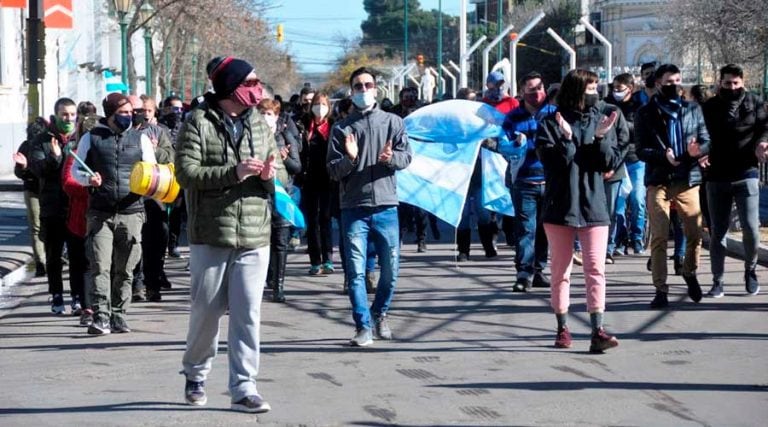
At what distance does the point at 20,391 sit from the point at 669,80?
5996 millimetres

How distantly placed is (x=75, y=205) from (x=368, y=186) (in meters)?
2.76

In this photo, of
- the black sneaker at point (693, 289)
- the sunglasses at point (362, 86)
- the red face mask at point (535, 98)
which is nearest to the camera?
the sunglasses at point (362, 86)

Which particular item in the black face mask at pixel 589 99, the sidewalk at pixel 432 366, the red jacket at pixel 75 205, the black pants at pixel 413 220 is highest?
the black face mask at pixel 589 99

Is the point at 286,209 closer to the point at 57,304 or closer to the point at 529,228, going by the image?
the point at 57,304

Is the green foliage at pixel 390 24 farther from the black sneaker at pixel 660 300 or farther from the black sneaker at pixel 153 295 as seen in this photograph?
the black sneaker at pixel 660 300

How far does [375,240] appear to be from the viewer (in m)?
10.3

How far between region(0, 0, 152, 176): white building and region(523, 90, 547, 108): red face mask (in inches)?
623

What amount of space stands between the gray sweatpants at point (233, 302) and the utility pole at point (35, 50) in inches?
418

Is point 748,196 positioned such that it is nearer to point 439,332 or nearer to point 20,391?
point 439,332

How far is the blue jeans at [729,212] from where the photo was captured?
1202 cm

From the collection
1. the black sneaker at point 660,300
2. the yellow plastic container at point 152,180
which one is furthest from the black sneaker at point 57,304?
the black sneaker at point 660,300

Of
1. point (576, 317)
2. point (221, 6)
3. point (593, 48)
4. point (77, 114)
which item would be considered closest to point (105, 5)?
point (221, 6)

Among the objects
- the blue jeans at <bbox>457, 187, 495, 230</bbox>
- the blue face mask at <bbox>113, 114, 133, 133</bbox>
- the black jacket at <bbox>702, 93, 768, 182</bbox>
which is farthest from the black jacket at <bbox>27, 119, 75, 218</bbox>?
the black jacket at <bbox>702, 93, 768, 182</bbox>

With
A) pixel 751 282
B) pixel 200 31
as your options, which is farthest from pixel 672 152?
pixel 200 31
